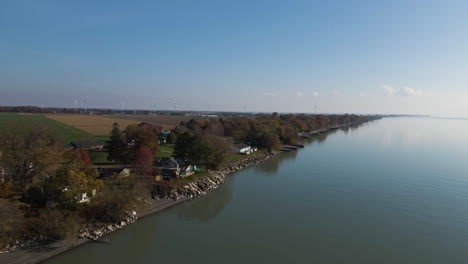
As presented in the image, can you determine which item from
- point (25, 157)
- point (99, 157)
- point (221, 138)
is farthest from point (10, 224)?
point (221, 138)

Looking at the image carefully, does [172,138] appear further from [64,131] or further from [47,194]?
[47,194]

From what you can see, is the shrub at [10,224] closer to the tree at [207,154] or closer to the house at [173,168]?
the house at [173,168]

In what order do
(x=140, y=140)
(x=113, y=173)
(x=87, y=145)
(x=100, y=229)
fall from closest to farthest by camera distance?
(x=100, y=229) < (x=113, y=173) < (x=140, y=140) < (x=87, y=145)

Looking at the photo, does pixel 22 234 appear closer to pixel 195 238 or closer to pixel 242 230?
pixel 195 238

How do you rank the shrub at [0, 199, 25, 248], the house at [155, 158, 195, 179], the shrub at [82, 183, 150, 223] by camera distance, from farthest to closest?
the house at [155, 158, 195, 179], the shrub at [82, 183, 150, 223], the shrub at [0, 199, 25, 248]

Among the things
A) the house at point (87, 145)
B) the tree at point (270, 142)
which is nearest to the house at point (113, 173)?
the house at point (87, 145)

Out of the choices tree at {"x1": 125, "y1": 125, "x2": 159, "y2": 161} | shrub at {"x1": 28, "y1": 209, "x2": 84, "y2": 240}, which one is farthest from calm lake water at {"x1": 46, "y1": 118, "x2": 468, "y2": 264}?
tree at {"x1": 125, "y1": 125, "x2": 159, "y2": 161}

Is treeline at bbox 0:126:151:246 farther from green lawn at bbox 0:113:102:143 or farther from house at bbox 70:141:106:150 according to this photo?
green lawn at bbox 0:113:102:143
